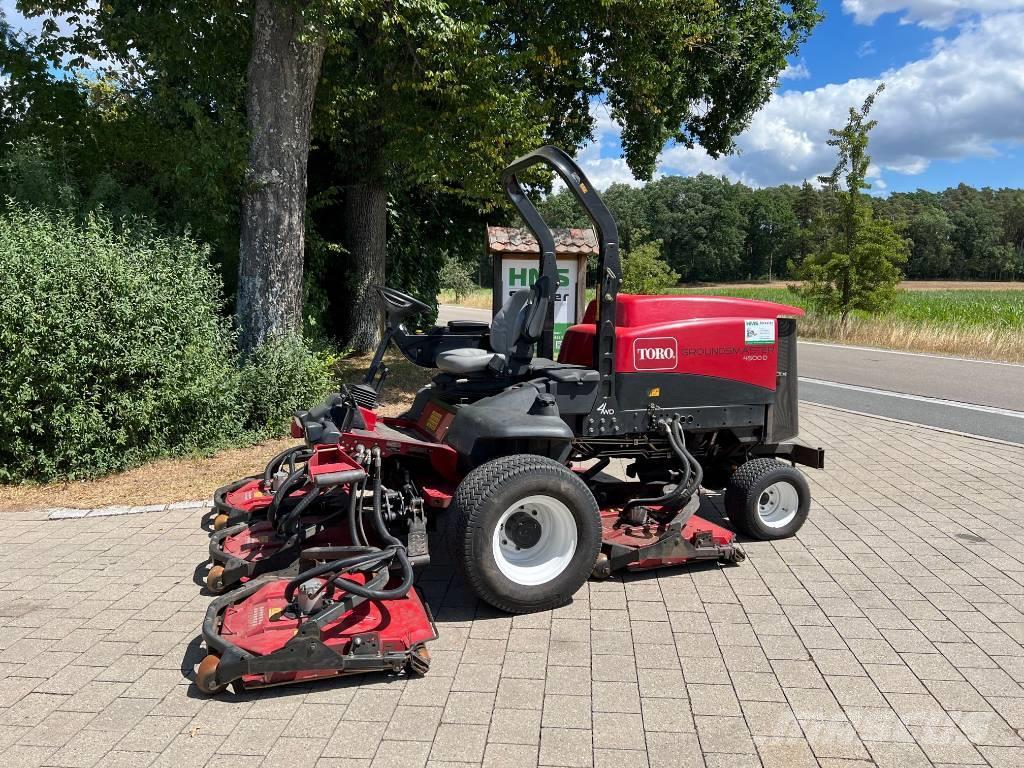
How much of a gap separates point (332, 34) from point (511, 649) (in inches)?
237

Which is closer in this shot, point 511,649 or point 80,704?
point 80,704

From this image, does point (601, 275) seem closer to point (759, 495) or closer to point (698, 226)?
point (759, 495)

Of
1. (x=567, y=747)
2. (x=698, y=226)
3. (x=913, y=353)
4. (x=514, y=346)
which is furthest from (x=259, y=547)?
(x=698, y=226)

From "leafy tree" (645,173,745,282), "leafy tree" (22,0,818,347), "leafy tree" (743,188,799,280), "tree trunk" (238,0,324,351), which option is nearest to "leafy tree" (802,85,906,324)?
"leafy tree" (22,0,818,347)

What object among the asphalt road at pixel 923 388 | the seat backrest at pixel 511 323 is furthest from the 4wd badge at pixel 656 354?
the asphalt road at pixel 923 388

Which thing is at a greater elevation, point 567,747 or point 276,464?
point 276,464

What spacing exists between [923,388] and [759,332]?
885 centimetres

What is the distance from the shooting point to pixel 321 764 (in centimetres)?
258

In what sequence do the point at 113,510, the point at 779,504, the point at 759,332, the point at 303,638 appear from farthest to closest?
1. the point at 113,510
2. the point at 779,504
3. the point at 759,332
4. the point at 303,638

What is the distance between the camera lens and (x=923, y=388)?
1195 centimetres

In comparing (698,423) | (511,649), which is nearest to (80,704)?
(511,649)

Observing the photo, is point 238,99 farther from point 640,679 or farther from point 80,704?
point 640,679

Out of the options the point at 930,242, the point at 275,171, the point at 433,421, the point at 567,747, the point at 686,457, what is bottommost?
the point at 567,747

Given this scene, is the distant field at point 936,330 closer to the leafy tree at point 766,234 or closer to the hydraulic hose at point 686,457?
the hydraulic hose at point 686,457
